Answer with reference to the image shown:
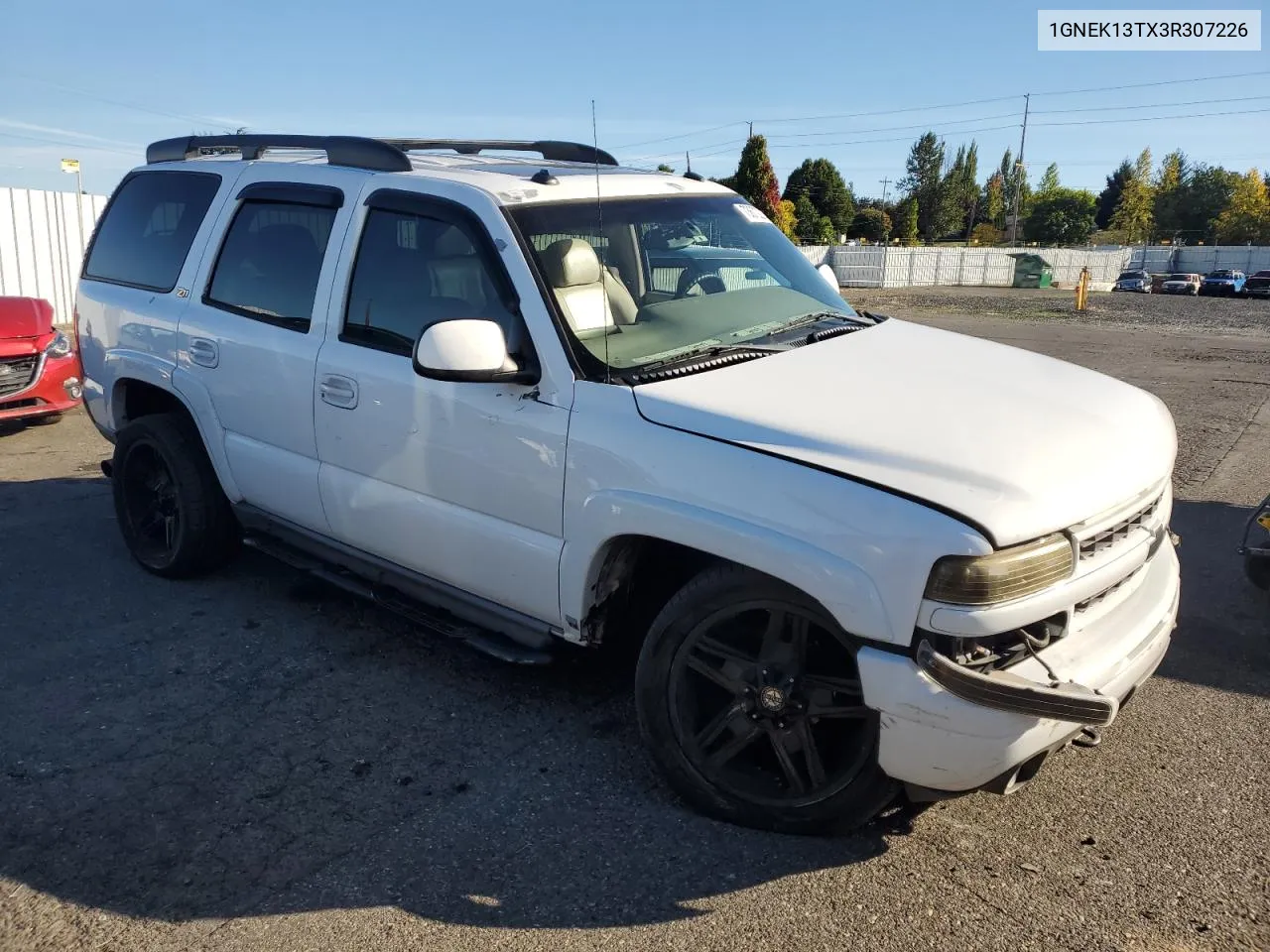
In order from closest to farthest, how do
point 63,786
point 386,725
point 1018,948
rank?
1. point 1018,948
2. point 63,786
3. point 386,725

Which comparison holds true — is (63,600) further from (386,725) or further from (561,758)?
(561,758)

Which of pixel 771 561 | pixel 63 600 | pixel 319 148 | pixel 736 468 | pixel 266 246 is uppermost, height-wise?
pixel 319 148

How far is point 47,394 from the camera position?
863cm

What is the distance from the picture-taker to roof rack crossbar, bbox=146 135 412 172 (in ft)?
13.2

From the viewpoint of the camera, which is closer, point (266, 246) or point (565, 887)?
point (565, 887)

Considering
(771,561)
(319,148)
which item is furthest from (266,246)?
(771,561)

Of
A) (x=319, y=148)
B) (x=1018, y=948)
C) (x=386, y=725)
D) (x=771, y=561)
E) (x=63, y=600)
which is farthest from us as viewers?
(x=63, y=600)

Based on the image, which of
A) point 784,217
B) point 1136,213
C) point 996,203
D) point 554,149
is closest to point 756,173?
point 784,217

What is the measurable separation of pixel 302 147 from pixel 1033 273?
51143mm

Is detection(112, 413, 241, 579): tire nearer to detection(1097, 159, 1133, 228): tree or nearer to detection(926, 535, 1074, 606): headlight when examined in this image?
detection(926, 535, 1074, 606): headlight

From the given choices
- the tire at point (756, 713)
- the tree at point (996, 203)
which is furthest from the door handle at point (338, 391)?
the tree at point (996, 203)

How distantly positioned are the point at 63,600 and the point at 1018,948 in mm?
4508

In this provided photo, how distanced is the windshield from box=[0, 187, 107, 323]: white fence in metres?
15.8

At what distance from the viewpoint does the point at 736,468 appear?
2820 mm
